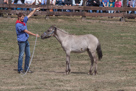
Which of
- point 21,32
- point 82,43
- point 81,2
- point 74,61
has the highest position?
point 81,2

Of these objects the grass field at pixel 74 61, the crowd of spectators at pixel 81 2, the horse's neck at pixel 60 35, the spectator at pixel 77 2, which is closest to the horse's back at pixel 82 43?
the horse's neck at pixel 60 35

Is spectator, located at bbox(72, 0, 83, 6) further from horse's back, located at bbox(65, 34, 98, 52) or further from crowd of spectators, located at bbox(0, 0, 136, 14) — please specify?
horse's back, located at bbox(65, 34, 98, 52)

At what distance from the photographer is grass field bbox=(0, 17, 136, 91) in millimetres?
11695

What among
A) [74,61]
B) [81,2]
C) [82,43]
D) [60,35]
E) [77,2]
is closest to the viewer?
[82,43]

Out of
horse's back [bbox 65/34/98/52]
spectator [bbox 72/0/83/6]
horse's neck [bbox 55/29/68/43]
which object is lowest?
horse's back [bbox 65/34/98/52]

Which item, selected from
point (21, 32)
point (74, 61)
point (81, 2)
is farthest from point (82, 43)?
point (81, 2)

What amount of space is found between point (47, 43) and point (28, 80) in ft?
32.4

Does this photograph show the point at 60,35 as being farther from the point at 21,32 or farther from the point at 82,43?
the point at 21,32

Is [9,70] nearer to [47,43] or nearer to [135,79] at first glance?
[135,79]

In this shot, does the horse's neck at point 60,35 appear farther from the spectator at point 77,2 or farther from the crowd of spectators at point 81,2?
the spectator at point 77,2

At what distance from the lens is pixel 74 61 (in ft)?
57.6

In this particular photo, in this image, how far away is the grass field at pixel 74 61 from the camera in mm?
11695

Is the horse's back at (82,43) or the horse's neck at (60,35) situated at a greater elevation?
the horse's neck at (60,35)

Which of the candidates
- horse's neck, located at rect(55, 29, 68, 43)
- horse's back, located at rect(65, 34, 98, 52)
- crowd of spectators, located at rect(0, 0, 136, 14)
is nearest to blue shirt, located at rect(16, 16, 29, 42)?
horse's neck, located at rect(55, 29, 68, 43)
